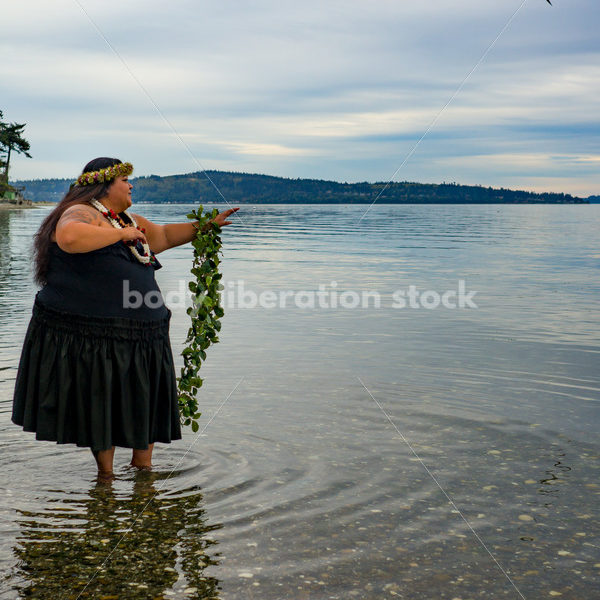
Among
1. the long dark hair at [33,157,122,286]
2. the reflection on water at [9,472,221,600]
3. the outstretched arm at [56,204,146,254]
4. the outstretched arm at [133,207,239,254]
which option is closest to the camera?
the reflection on water at [9,472,221,600]

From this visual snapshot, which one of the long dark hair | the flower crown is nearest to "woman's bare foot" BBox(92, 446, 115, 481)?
the long dark hair

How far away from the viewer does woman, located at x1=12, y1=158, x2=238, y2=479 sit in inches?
211

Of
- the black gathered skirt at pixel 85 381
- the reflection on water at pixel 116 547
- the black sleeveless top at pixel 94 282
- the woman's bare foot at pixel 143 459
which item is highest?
the black sleeveless top at pixel 94 282


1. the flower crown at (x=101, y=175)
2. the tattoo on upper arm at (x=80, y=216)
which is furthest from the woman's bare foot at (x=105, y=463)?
the flower crown at (x=101, y=175)

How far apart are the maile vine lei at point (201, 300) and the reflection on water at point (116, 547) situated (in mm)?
914

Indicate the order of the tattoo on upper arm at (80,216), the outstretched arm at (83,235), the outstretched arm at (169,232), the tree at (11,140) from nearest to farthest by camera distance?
the outstretched arm at (83,235) → the tattoo on upper arm at (80,216) → the outstretched arm at (169,232) → the tree at (11,140)

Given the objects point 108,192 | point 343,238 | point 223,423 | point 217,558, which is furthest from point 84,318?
point 343,238

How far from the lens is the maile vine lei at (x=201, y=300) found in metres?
6.19

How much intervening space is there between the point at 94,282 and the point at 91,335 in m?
0.37

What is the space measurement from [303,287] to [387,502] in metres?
15.3

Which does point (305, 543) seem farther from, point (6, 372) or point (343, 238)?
point (343, 238)

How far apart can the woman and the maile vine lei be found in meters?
0.71

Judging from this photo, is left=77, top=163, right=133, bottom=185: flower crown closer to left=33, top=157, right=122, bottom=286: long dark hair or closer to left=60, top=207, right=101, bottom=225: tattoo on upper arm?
left=33, top=157, right=122, bottom=286: long dark hair

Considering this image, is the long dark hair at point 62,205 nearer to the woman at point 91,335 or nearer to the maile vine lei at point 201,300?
the woman at point 91,335
